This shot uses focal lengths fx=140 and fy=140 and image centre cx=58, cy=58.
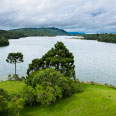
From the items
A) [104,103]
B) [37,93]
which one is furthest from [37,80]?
[104,103]

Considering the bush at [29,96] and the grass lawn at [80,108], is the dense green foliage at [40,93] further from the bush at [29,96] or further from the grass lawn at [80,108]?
the grass lawn at [80,108]

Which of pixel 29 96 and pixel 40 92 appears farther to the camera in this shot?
pixel 29 96

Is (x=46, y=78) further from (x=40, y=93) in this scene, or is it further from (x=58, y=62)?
(x=58, y=62)

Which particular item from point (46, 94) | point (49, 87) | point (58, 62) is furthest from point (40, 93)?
point (58, 62)

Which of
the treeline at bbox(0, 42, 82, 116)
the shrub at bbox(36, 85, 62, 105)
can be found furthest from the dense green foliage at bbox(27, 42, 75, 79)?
the shrub at bbox(36, 85, 62, 105)

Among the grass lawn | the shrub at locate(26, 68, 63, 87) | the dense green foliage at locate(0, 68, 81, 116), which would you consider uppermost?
the shrub at locate(26, 68, 63, 87)

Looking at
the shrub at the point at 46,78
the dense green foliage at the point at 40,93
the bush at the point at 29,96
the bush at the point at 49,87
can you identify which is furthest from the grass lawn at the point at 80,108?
the shrub at the point at 46,78

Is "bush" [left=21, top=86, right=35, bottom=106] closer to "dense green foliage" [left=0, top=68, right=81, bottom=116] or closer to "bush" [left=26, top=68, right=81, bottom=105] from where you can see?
"dense green foliage" [left=0, top=68, right=81, bottom=116]

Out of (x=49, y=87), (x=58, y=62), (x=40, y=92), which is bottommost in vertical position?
(x=40, y=92)

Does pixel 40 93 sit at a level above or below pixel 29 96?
above

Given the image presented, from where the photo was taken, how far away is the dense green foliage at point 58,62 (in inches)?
1260

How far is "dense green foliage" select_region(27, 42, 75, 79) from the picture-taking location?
3201 centimetres

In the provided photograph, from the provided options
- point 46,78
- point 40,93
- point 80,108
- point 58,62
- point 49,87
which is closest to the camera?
point 80,108

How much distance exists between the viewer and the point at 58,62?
31.6m
